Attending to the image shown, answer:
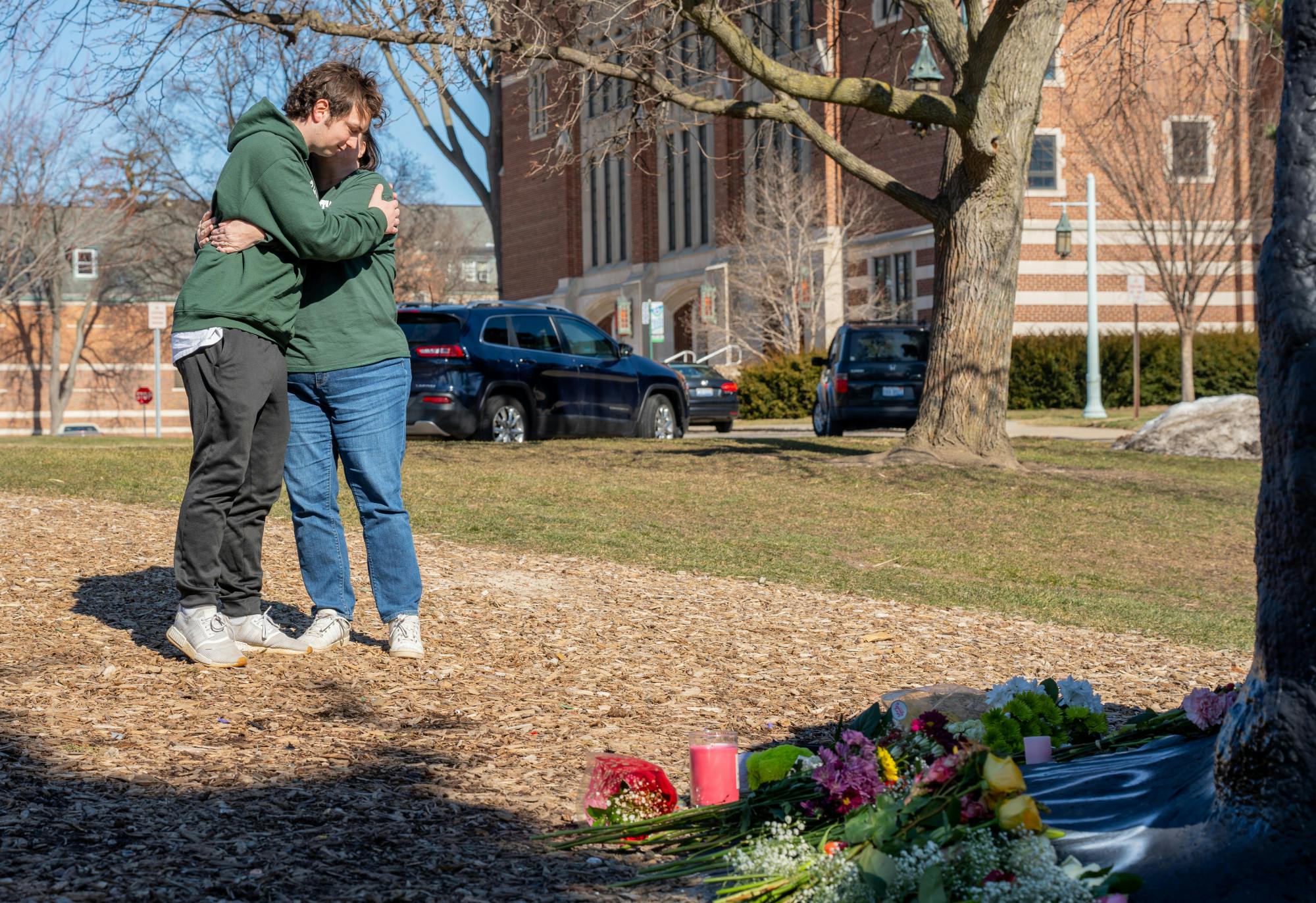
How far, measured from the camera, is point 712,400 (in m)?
27.9

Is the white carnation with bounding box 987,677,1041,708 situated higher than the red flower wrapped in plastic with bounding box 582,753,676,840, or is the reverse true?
the white carnation with bounding box 987,677,1041,708

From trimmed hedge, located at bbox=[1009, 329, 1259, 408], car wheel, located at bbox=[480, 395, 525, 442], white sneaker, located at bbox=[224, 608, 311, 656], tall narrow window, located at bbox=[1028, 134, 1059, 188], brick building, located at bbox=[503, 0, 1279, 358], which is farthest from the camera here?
tall narrow window, located at bbox=[1028, 134, 1059, 188]

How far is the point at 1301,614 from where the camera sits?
99.6 inches

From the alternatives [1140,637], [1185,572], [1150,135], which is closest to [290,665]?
[1140,637]

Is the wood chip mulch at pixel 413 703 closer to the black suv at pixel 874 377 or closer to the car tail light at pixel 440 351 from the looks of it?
the car tail light at pixel 440 351

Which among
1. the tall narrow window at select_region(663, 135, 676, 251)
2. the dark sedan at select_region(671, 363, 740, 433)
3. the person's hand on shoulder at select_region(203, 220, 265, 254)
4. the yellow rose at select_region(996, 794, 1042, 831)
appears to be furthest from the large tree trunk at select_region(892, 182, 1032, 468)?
the tall narrow window at select_region(663, 135, 676, 251)

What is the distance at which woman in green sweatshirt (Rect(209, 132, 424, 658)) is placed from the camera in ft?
16.6

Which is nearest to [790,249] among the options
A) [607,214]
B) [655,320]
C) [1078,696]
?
[655,320]

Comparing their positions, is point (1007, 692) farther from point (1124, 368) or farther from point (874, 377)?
point (1124, 368)

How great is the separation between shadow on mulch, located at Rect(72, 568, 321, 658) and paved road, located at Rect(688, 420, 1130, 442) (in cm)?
1433

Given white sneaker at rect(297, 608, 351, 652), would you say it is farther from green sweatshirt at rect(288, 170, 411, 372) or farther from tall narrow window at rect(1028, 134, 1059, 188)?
tall narrow window at rect(1028, 134, 1059, 188)

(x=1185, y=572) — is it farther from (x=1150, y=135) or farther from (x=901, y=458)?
(x=1150, y=135)

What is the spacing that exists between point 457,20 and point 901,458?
18.8 feet

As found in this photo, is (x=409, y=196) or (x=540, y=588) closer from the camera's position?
(x=540, y=588)
